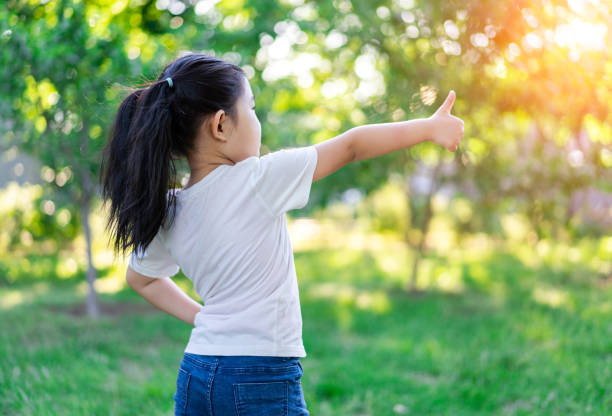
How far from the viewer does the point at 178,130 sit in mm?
1413

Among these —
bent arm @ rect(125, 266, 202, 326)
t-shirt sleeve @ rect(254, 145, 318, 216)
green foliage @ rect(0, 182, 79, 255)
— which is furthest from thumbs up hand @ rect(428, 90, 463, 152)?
green foliage @ rect(0, 182, 79, 255)

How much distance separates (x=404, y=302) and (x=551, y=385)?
2.63m

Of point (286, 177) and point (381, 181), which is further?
point (381, 181)

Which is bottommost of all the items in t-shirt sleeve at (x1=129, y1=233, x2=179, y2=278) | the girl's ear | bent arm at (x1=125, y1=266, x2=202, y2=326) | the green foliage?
the green foliage

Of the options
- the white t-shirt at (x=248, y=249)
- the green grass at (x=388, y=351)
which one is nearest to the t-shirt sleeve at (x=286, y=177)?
the white t-shirt at (x=248, y=249)

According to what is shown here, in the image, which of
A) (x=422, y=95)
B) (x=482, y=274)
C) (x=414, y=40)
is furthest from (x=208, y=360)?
(x=482, y=274)

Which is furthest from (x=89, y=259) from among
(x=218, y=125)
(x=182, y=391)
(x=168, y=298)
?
(x=218, y=125)

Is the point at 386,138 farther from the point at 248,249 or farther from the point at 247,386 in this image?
the point at 247,386

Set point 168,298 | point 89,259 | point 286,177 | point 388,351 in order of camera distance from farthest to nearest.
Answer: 1. point 89,259
2. point 388,351
3. point 168,298
4. point 286,177

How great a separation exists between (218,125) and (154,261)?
0.44m

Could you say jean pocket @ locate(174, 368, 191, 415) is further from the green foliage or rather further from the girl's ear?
the green foliage

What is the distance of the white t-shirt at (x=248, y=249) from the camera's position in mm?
1324

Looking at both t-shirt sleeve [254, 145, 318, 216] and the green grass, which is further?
the green grass

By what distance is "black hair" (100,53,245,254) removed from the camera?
1372 millimetres
